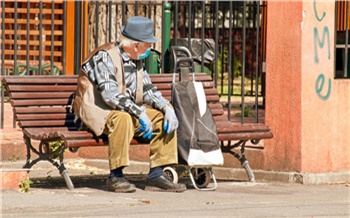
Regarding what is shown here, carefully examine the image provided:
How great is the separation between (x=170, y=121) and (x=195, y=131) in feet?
1.07

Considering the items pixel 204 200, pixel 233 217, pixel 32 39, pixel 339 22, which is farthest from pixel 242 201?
pixel 32 39

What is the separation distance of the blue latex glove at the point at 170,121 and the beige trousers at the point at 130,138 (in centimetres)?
7

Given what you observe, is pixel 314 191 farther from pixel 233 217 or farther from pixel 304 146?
pixel 233 217

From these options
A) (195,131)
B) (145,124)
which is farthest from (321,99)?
(145,124)

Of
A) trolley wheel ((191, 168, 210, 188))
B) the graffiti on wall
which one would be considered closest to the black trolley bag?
trolley wheel ((191, 168, 210, 188))

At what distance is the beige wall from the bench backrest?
1915 millimetres

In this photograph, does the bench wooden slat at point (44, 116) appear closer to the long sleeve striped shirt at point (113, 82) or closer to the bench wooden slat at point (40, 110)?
the bench wooden slat at point (40, 110)

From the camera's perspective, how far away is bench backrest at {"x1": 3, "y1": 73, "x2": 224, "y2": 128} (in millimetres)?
8445

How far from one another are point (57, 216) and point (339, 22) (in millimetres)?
8651

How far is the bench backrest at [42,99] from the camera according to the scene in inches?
332

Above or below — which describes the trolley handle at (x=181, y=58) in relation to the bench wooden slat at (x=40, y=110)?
above

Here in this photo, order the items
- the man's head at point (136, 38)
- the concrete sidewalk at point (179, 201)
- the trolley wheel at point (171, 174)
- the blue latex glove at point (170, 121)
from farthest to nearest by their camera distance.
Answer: the trolley wheel at point (171, 174)
the man's head at point (136, 38)
the blue latex glove at point (170, 121)
the concrete sidewalk at point (179, 201)

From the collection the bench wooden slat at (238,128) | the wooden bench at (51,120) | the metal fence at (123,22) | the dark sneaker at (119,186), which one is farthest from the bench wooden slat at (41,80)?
the bench wooden slat at (238,128)

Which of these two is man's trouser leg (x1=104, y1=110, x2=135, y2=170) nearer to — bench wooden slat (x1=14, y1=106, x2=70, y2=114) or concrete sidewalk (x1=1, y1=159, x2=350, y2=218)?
concrete sidewalk (x1=1, y1=159, x2=350, y2=218)
